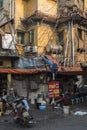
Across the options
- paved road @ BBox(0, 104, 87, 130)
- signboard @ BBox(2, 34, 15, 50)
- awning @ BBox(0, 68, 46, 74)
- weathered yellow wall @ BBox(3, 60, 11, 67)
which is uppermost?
signboard @ BBox(2, 34, 15, 50)

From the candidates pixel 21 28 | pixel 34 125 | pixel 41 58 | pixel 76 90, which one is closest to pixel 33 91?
pixel 41 58

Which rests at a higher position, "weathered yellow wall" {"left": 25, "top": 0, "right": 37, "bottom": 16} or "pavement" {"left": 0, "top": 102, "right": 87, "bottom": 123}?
"weathered yellow wall" {"left": 25, "top": 0, "right": 37, "bottom": 16}

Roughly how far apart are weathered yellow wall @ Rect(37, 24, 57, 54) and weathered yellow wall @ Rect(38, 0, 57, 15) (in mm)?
1381

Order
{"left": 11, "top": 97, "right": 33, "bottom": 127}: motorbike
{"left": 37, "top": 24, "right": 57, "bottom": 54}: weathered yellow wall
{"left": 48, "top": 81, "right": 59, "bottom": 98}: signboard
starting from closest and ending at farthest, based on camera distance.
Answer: {"left": 11, "top": 97, "right": 33, "bottom": 127}: motorbike
{"left": 48, "top": 81, "right": 59, "bottom": 98}: signboard
{"left": 37, "top": 24, "right": 57, "bottom": 54}: weathered yellow wall

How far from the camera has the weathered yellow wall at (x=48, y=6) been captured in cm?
2617

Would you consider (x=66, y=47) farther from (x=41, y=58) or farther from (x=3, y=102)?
(x=3, y=102)

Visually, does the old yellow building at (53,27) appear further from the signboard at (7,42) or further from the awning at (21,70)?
the awning at (21,70)

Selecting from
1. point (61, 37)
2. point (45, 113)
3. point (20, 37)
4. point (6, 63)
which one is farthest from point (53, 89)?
point (20, 37)

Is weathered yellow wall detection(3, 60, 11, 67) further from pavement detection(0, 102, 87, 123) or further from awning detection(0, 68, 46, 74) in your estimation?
pavement detection(0, 102, 87, 123)

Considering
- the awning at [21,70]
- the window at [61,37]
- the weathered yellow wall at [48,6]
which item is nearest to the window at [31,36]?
the weathered yellow wall at [48,6]

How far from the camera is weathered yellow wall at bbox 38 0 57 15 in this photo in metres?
26.2

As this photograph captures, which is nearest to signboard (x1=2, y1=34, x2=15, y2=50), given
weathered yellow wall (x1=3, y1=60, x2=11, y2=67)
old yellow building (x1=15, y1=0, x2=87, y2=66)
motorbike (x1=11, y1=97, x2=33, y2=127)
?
weathered yellow wall (x1=3, y1=60, x2=11, y2=67)

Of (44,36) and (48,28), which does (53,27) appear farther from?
(44,36)

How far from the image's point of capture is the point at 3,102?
18.6 m
